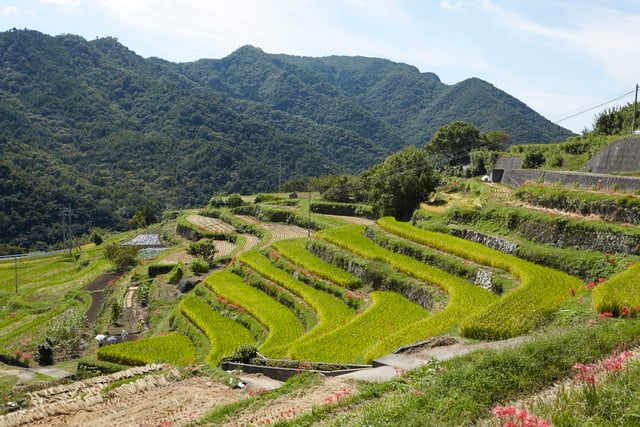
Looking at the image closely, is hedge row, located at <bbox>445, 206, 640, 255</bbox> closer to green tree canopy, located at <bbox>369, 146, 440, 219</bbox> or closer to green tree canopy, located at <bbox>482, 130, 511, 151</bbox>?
green tree canopy, located at <bbox>369, 146, 440, 219</bbox>

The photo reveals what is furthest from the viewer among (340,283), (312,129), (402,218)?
(312,129)

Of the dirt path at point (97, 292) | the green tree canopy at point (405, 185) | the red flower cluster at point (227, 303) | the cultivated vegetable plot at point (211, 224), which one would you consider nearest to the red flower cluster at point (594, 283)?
the red flower cluster at point (227, 303)

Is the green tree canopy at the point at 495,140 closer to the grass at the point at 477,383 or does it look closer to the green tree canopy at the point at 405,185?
the green tree canopy at the point at 405,185

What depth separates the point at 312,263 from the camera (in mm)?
29297

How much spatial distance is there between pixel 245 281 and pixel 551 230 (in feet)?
59.6

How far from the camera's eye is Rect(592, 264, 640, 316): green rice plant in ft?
43.1

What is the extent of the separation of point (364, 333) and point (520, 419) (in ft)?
35.9

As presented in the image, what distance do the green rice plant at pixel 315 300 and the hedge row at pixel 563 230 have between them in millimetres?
8899

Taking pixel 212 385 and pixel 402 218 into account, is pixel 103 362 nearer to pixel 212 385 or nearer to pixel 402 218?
pixel 212 385

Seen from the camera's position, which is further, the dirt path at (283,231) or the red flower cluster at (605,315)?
the dirt path at (283,231)

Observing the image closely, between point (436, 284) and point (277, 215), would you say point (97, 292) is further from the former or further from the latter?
point (436, 284)

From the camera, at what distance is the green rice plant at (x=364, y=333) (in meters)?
15.8

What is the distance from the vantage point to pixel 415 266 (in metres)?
23.3

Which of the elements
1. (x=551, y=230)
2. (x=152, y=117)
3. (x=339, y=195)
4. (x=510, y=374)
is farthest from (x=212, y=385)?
(x=152, y=117)
